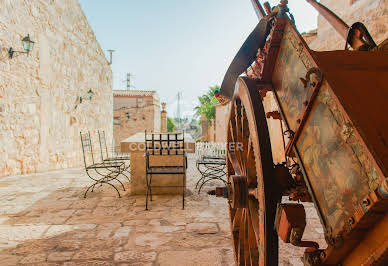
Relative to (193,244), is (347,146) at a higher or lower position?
higher

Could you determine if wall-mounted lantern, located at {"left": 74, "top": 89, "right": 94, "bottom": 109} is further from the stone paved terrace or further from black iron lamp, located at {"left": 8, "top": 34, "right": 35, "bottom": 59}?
the stone paved terrace

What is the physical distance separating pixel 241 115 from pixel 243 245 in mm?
796

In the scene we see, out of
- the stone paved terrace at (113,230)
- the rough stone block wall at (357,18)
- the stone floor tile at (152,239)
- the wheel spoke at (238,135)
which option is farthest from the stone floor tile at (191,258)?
the rough stone block wall at (357,18)

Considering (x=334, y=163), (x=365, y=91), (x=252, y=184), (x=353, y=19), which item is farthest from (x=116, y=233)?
(x=353, y=19)

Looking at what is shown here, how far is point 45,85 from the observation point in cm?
662

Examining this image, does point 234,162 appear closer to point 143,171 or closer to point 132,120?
point 143,171

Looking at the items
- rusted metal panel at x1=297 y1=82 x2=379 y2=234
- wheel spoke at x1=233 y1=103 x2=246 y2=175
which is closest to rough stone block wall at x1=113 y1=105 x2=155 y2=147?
wheel spoke at x1=233 y1=103 x2=246 y2=175

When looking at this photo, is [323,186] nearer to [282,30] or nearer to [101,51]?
[282,30]

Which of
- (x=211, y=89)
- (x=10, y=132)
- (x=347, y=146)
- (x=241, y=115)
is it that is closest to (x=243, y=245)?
(x=241, y=115)

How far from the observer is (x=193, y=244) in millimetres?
2383

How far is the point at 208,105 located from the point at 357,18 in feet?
64.3

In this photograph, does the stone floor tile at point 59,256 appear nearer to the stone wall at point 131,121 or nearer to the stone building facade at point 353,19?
the stone building facade at point 353,19

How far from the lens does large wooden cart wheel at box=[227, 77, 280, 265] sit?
0.99 m

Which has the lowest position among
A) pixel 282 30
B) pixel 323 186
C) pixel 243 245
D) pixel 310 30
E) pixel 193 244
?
pixel 193 244
